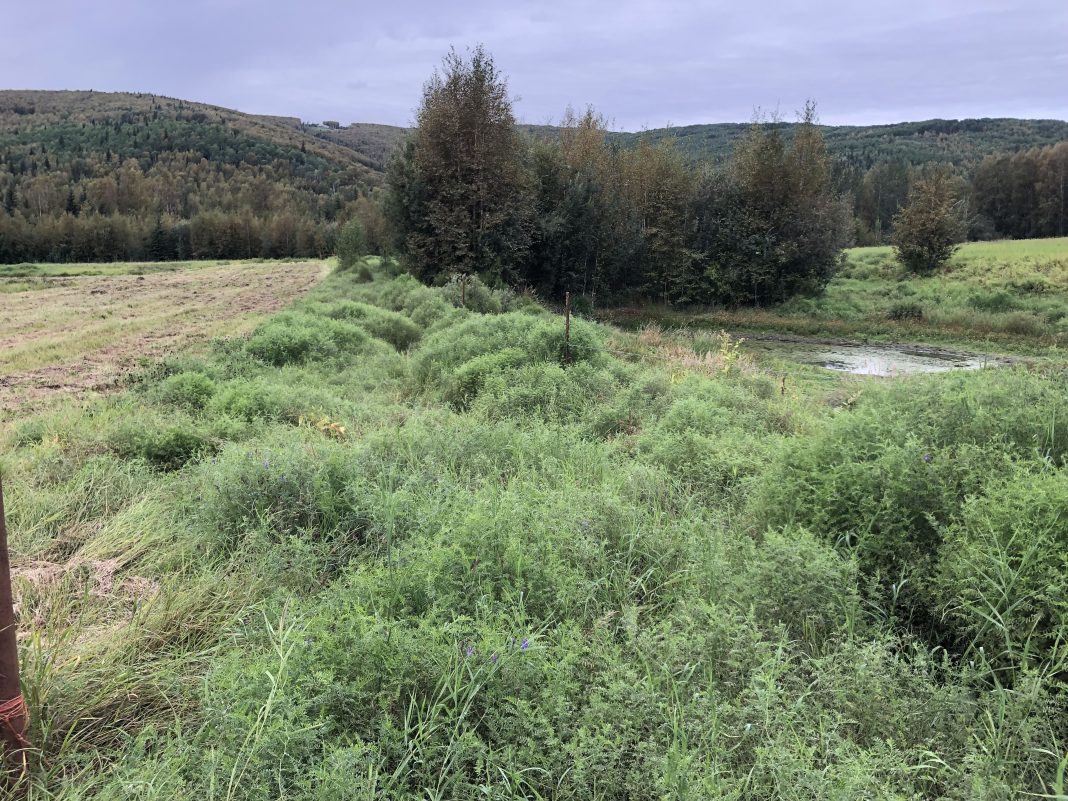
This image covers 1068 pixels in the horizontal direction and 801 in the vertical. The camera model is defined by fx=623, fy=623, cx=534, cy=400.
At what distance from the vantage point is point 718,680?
2.53 meters

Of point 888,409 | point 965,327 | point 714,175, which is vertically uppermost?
point 714,175

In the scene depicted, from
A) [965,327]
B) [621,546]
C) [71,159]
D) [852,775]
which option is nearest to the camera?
[852,775]

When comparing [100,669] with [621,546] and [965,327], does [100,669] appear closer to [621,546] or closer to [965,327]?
[621,546]

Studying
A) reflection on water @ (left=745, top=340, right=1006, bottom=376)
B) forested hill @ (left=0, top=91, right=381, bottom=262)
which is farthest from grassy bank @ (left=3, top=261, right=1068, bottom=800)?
forested hill @ (left=0, top=91, right=381, bottom=262)

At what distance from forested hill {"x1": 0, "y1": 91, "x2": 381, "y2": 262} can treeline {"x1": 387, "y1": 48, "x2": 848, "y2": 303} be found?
44.5 meters

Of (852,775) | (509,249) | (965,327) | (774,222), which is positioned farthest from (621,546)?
(774,222)

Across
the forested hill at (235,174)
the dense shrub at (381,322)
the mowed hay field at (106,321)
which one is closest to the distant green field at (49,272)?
the mowed hay field at (106,321)

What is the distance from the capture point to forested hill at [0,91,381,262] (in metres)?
61.1

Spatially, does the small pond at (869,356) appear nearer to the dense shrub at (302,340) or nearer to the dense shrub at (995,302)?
the dense shrub at (995,302)

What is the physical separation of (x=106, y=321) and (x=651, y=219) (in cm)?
2014

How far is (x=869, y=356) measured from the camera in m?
17.5

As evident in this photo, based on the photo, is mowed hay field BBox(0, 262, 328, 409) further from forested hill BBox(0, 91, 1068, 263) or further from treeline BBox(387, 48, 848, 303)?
forested hill BBox(0, 91, 1068, 263)

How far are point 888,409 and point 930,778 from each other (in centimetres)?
275

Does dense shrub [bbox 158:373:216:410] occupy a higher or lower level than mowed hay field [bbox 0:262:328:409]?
higher
